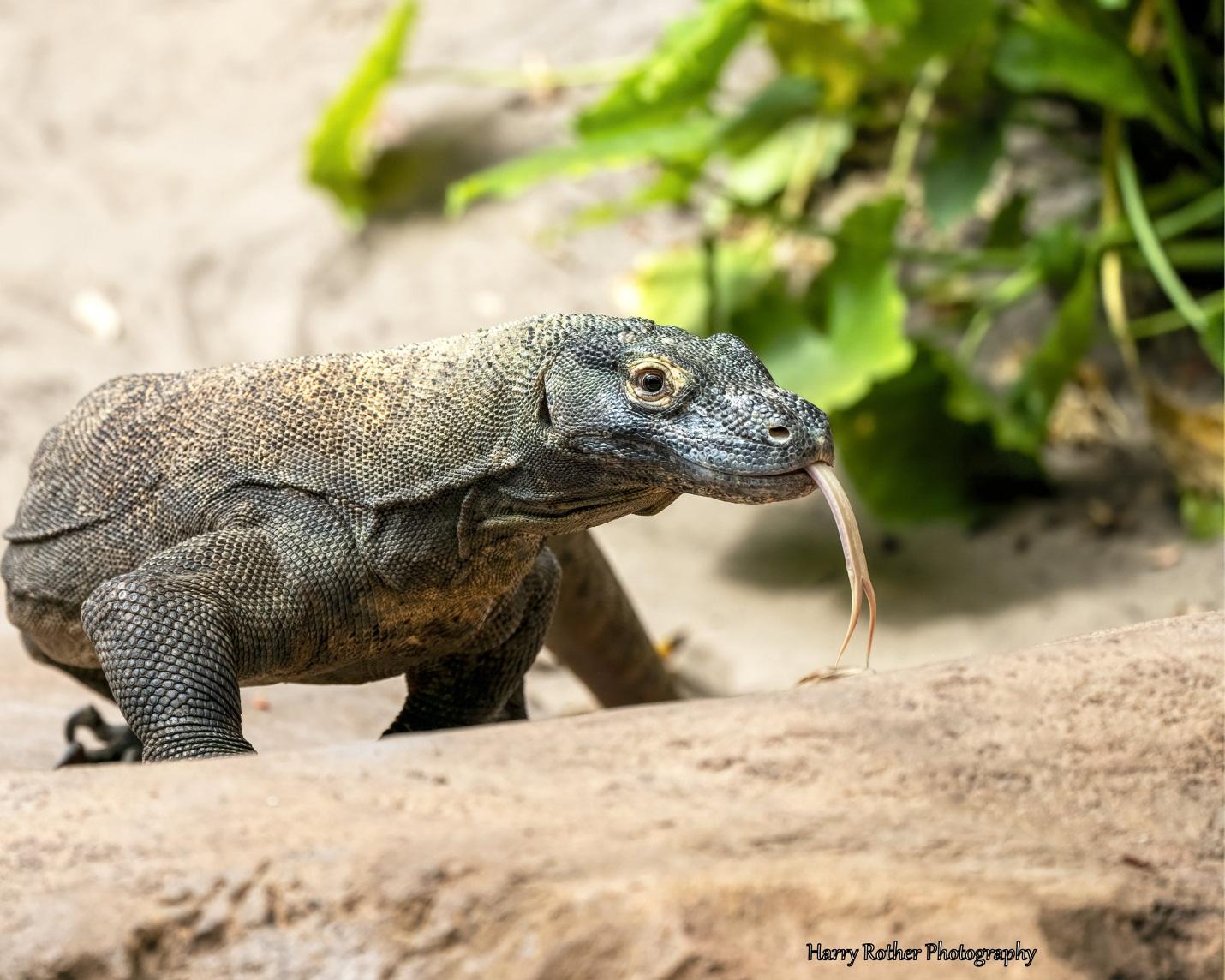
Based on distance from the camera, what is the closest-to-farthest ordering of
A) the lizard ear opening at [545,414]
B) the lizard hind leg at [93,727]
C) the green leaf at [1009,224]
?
1. the lizard ear opening at [545,414]
2. the lizard hind leg at [93,727]
3. the green leaf at [1009,224]

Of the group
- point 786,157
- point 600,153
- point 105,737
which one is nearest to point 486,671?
point 105,737

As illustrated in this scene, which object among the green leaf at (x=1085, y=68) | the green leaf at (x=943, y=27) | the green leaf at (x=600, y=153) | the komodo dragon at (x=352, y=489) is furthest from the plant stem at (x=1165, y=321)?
the komodo dragon at (x=352, y=489)

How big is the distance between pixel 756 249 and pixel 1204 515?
97.2 inches

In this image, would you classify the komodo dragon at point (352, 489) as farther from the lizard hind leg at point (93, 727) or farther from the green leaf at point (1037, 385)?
the green leaf at point (1037, 385)

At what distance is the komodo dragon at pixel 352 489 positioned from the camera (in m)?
2.90

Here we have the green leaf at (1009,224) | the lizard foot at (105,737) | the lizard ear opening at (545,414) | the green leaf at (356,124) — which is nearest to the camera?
the lizard ear opening at (545,414)

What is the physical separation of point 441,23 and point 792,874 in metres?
9.06

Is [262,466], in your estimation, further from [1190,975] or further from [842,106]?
[842,106]

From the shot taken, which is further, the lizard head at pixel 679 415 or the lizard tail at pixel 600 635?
the lizard tail at pixel 600 635

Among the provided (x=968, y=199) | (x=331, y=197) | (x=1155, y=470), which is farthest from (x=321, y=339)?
(x=1155, y=470)

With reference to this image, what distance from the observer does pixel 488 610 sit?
3.45 metres

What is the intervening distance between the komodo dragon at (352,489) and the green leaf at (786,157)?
5098 mm

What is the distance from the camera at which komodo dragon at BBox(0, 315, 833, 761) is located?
2.90 meters

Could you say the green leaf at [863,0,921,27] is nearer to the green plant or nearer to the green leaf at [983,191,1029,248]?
the green plant
